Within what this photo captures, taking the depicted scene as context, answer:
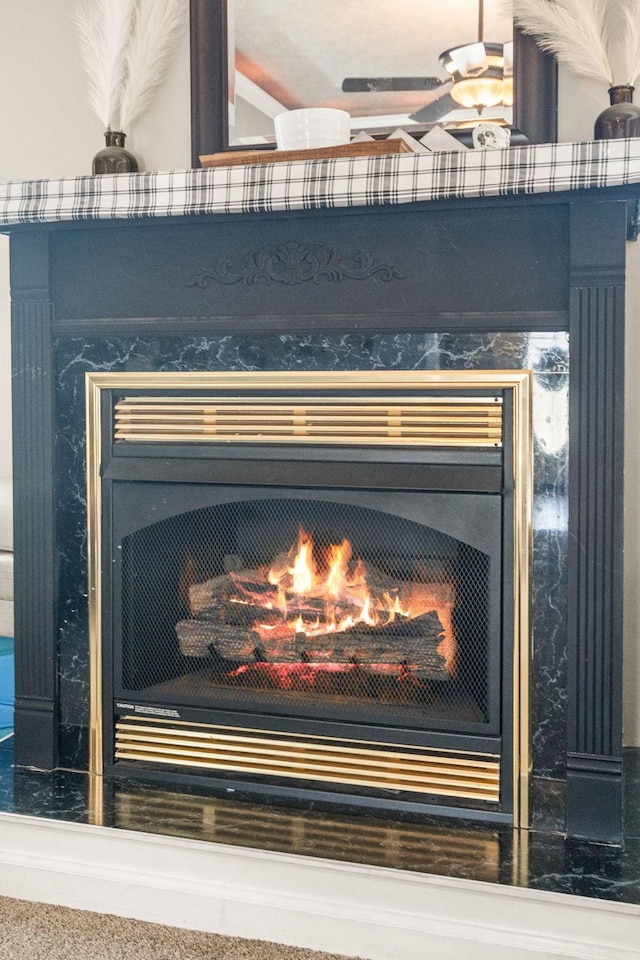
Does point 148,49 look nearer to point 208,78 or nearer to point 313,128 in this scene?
point 208,78

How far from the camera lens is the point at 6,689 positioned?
6.86 ft

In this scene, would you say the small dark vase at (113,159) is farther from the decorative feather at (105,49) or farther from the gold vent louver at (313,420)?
the gold vent louver at (313,420)

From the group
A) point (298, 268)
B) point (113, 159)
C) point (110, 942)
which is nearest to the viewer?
point (110, 942)

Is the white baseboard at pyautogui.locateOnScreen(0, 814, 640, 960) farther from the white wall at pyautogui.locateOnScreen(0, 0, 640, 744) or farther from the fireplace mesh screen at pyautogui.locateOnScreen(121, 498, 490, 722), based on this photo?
the white wall at pyautogui.locateOnScreen(0, 0, 640, 744)

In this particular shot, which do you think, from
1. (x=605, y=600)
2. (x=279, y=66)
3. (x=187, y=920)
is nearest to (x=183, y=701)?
(x=187, y=920)

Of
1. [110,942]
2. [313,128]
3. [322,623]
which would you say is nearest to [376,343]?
[313,128]

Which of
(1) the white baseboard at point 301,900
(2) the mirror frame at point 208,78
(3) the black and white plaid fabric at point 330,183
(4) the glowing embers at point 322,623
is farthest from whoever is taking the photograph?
(2) the mirror frame at point 208,78

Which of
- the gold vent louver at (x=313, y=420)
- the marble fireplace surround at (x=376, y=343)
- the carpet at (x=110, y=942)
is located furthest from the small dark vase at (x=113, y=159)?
the carpet at (x=110, y=942)

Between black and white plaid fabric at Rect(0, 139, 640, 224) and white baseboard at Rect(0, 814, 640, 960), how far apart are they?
109cm

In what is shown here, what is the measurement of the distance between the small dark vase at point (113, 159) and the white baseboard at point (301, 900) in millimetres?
1352

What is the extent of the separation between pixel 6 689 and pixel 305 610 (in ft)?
2.54

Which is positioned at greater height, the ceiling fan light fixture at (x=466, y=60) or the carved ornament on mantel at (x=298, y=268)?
the ceiling fan light fixture at (x=466, y=60)

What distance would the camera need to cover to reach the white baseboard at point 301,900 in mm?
1379

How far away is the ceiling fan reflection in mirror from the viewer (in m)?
1.89
